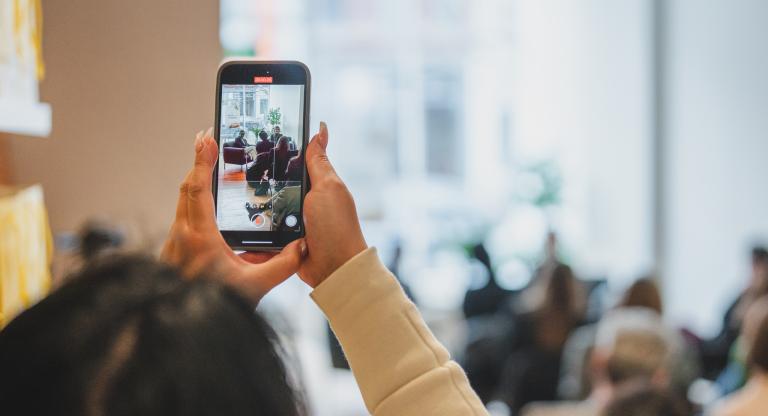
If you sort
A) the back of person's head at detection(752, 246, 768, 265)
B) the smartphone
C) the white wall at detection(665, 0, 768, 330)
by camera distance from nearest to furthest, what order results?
the smartphone → the back of person's head at detection(752, 246, 768, 265) → the white wall at detection(665, 0, 768, 330)

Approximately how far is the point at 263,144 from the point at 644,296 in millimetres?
3542

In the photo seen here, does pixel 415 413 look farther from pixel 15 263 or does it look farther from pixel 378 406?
pixel 15 263

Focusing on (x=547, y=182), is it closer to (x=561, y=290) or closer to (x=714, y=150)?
(x=714, y=150)

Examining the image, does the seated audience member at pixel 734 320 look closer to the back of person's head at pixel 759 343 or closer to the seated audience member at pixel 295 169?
the back of person's head at pixel 759 343

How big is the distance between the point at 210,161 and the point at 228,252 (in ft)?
0.32

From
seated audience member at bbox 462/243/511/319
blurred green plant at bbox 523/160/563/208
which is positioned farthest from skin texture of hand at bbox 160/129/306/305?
blurred green plant at bbox 523/160/563/208

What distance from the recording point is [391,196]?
29.1ft

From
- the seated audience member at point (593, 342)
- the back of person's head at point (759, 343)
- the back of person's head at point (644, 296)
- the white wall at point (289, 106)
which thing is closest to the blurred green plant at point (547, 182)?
the seated audience member at point (593, 342)

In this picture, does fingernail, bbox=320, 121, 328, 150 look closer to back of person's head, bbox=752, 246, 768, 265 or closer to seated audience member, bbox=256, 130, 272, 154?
seated audience member, bbox=256, 130, 272, 154

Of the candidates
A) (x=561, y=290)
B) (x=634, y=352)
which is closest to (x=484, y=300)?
(x=561, y=290)

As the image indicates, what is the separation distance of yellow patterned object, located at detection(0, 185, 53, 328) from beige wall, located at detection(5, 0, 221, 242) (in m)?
0.06

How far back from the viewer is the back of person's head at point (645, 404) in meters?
2.36

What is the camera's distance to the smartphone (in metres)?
0.87

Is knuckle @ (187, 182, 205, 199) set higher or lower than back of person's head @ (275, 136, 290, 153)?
lower
